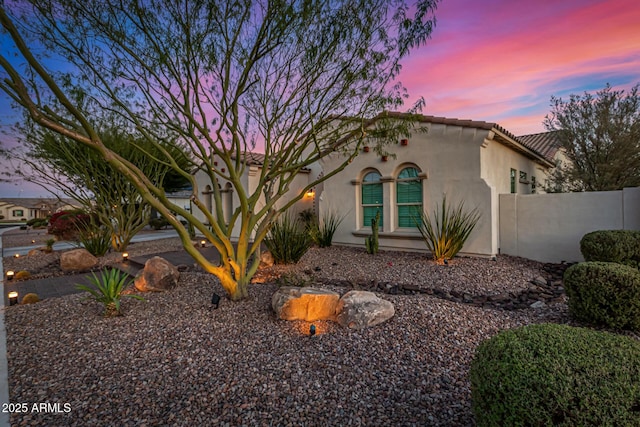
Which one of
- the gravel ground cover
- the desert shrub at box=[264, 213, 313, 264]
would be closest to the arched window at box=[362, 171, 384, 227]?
the desert shrub at box=[264, 213, 313, 264]

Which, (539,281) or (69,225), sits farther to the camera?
(69,225)

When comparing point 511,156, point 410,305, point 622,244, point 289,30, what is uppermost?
point 289,30

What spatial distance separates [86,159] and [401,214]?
36.0 feet

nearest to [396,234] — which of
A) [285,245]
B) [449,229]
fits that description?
[449,229]

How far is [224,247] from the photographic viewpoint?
513 cm

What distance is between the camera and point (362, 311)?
13.1 feet

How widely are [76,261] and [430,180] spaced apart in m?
10.6

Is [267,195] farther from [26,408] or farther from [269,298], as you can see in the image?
[26,408]

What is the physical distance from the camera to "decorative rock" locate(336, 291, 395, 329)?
3918 mm

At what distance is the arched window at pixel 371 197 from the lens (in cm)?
1008

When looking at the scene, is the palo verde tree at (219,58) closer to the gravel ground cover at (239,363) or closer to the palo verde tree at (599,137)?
the gravel ground cover at (239,363)

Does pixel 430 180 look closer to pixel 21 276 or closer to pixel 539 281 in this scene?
pixel 539 281

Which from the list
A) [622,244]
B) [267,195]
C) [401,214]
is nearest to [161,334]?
[267,195]

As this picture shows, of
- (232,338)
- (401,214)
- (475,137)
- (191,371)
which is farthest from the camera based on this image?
(401,214)
